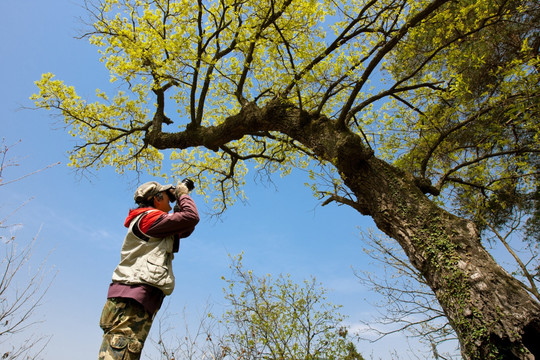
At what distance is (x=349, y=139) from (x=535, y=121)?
344 centimetres

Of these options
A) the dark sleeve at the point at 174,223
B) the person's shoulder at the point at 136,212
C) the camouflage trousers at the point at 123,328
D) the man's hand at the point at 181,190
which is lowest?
the camouflage trousers at the point at 123,328

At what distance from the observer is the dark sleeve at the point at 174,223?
2096 mm

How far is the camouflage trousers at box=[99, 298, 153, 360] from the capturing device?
1.74m

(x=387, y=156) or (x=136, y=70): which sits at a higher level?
(x=136, y=70)

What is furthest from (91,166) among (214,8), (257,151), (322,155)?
(322,155)

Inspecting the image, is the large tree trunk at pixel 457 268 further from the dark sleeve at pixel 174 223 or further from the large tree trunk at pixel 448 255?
the dark sleeve at pixel 174 223

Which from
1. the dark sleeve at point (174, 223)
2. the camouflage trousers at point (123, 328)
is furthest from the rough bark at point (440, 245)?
the camouflage trousers at point (123, 328)

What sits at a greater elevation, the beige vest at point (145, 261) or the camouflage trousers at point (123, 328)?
the beige vest at point (145, 261)

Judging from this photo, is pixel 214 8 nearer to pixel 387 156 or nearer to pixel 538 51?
pixel 387 156

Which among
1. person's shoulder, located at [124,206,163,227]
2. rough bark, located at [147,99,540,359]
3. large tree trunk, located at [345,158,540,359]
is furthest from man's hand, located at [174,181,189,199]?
large tree trunk, located at [345,158,540,359]

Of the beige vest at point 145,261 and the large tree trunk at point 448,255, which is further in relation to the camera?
the large tree trunk at point 448,255

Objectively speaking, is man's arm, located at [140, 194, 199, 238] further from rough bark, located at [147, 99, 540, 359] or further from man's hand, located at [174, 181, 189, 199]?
rough bark, located at [147, 99, 540, 359]

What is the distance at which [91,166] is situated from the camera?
7125 mm

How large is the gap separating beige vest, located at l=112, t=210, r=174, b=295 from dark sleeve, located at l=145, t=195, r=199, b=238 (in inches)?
2.9
